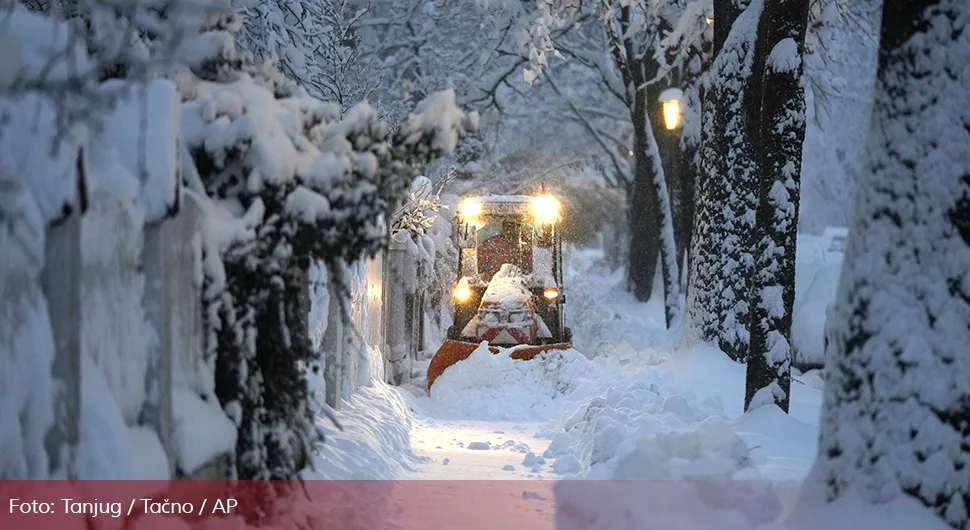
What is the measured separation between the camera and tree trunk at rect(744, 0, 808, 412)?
9.15 metres

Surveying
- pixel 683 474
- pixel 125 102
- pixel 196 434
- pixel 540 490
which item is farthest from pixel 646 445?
pixel 125 102

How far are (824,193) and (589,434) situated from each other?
30653 mm

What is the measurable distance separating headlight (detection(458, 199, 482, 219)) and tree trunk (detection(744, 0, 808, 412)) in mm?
6540

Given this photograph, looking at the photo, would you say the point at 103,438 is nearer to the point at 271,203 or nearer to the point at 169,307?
the point at 169,307

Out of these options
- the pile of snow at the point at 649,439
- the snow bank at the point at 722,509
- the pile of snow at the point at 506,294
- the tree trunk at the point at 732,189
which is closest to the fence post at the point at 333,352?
the pile of snow at the point at 649,439

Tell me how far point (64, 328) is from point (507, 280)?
1130cm

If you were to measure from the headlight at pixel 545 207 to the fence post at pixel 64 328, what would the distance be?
11.5 m

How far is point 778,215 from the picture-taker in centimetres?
916

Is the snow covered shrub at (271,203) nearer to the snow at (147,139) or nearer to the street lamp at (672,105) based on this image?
the snow at (147,139)

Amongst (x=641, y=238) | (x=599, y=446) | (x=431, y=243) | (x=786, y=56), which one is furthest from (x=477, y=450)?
(x=641, y=238)

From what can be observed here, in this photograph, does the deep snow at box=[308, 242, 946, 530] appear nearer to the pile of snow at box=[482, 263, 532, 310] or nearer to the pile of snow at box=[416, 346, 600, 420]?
the pile of snow at box=[416, 346, 600, 420]

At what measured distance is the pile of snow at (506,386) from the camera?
12883 mm

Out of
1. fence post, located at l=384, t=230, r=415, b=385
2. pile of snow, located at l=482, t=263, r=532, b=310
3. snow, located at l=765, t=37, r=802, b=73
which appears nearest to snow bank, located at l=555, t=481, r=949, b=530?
snow, located at l=765, t=37, r=802, b=73

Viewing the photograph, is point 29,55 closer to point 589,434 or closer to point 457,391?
point 589,434
